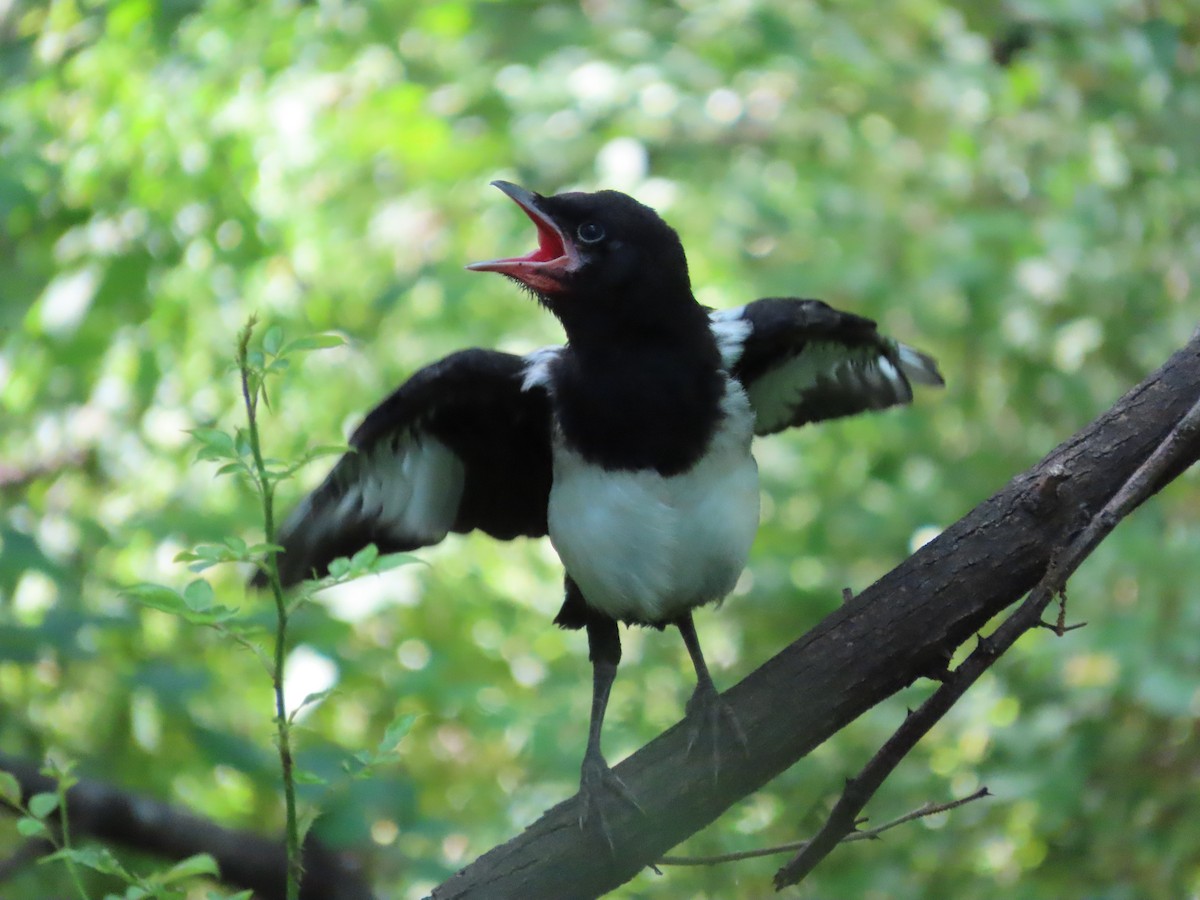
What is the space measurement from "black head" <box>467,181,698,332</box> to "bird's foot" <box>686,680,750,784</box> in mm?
831

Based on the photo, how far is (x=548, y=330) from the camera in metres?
4.64

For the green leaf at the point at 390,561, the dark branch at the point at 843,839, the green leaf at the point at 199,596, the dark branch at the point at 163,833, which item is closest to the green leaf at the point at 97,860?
the green leaf at the point at 199,596

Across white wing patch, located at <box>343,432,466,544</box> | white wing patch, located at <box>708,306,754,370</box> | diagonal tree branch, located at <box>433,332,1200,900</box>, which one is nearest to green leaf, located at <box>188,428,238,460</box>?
diagonal tree branch, located at <box>433,332,1200,900</box>

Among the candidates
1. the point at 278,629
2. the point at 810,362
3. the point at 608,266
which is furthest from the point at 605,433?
the point at 278,629

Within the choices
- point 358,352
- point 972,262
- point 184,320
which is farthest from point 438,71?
point 972,262

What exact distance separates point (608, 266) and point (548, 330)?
2.05 meters

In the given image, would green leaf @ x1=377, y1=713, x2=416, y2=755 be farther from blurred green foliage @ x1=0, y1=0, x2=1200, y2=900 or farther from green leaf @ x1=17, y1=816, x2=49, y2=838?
blurred green foliage @ x1=0, y1=0, x2=1200, y2=900

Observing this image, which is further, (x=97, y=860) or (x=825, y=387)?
(x=825, y=387)

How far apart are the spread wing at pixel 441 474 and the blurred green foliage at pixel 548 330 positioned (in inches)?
17.1

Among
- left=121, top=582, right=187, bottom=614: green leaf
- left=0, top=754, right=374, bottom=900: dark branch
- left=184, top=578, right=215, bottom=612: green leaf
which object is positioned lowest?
left=0, top=754, right=374, bottom=900: dark branch

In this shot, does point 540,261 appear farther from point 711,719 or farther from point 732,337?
point 711,719

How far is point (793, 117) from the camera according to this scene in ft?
17.3

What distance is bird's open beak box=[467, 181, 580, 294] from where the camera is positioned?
2576mm

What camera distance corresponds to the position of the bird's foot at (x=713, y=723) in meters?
2.04
